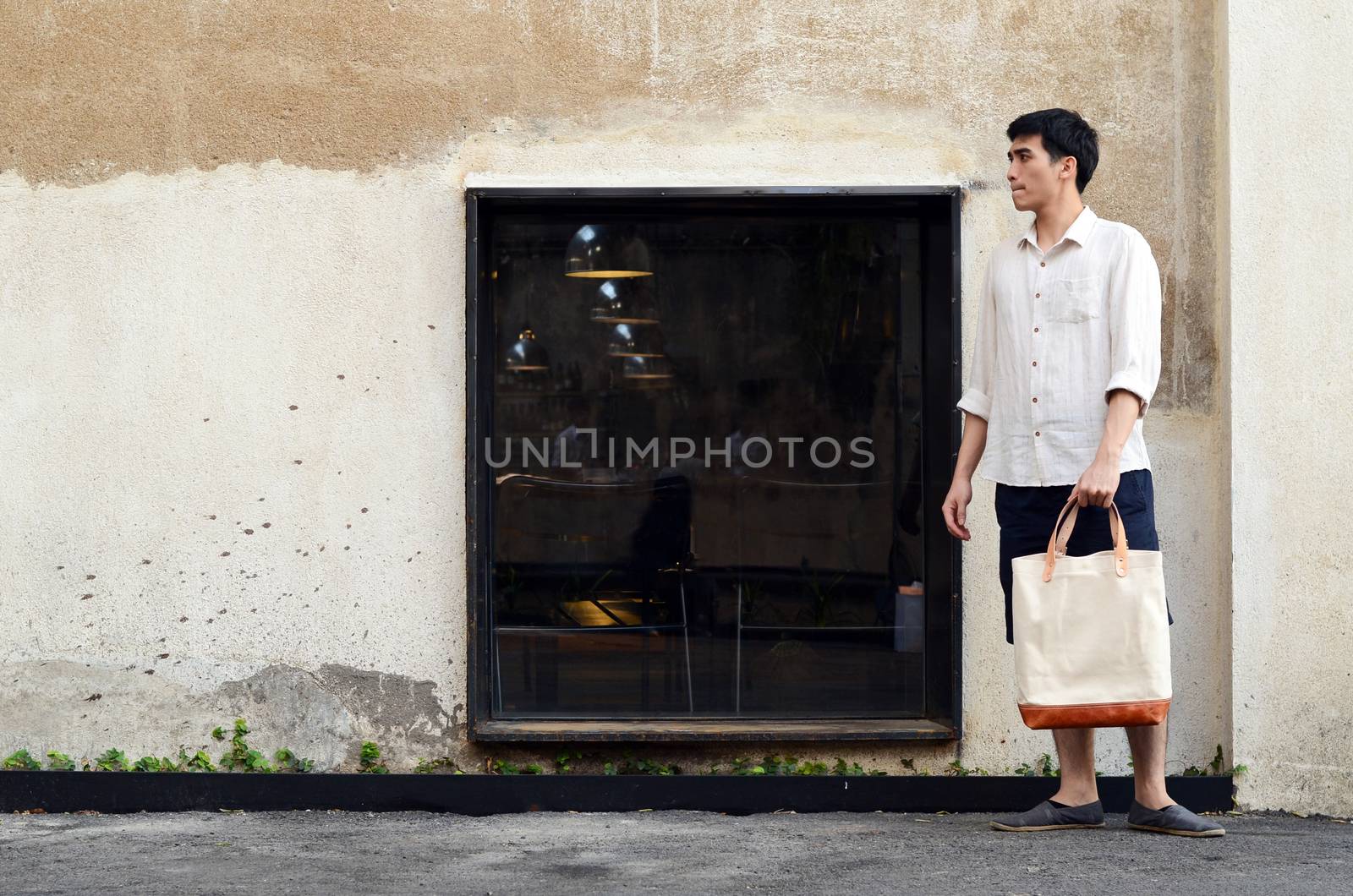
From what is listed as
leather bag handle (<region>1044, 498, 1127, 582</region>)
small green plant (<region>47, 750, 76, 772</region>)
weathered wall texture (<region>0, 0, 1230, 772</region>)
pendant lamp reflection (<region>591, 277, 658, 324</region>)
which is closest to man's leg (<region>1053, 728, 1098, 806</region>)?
weathered wall texture (<region>0, 0, 1230, 772</region>)

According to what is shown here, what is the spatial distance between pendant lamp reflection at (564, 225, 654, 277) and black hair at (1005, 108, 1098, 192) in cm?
146

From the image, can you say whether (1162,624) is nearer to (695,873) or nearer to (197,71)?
(695,873)

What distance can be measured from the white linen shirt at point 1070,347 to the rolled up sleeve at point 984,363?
2.5 inches

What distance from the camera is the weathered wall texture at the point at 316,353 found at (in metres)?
4.77

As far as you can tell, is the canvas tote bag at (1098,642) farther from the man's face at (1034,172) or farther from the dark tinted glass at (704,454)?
the dark tinted glass at (704,454)

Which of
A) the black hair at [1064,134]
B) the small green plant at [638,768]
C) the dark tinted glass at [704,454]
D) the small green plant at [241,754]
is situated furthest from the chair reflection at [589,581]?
the black hair at [1064,134]

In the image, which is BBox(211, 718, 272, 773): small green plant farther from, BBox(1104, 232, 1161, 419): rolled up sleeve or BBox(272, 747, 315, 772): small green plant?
BBox(1104, 232, 1161, 419): rolled up sleeve

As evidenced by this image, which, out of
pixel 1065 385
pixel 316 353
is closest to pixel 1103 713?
pixel 1065 385

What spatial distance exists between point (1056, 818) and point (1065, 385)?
1334 millimetres

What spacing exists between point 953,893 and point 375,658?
2167mm

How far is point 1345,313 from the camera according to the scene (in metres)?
4.60

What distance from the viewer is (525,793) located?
4.70 meters

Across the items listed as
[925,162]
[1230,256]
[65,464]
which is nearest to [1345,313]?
[1230,256]

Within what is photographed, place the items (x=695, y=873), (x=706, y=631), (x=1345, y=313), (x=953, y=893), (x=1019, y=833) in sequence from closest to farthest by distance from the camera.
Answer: (x=953, y=893) < (x=695, y=873) < (x=1019, y=833) < (x=1345, y=313) < (x=706, y=631)
